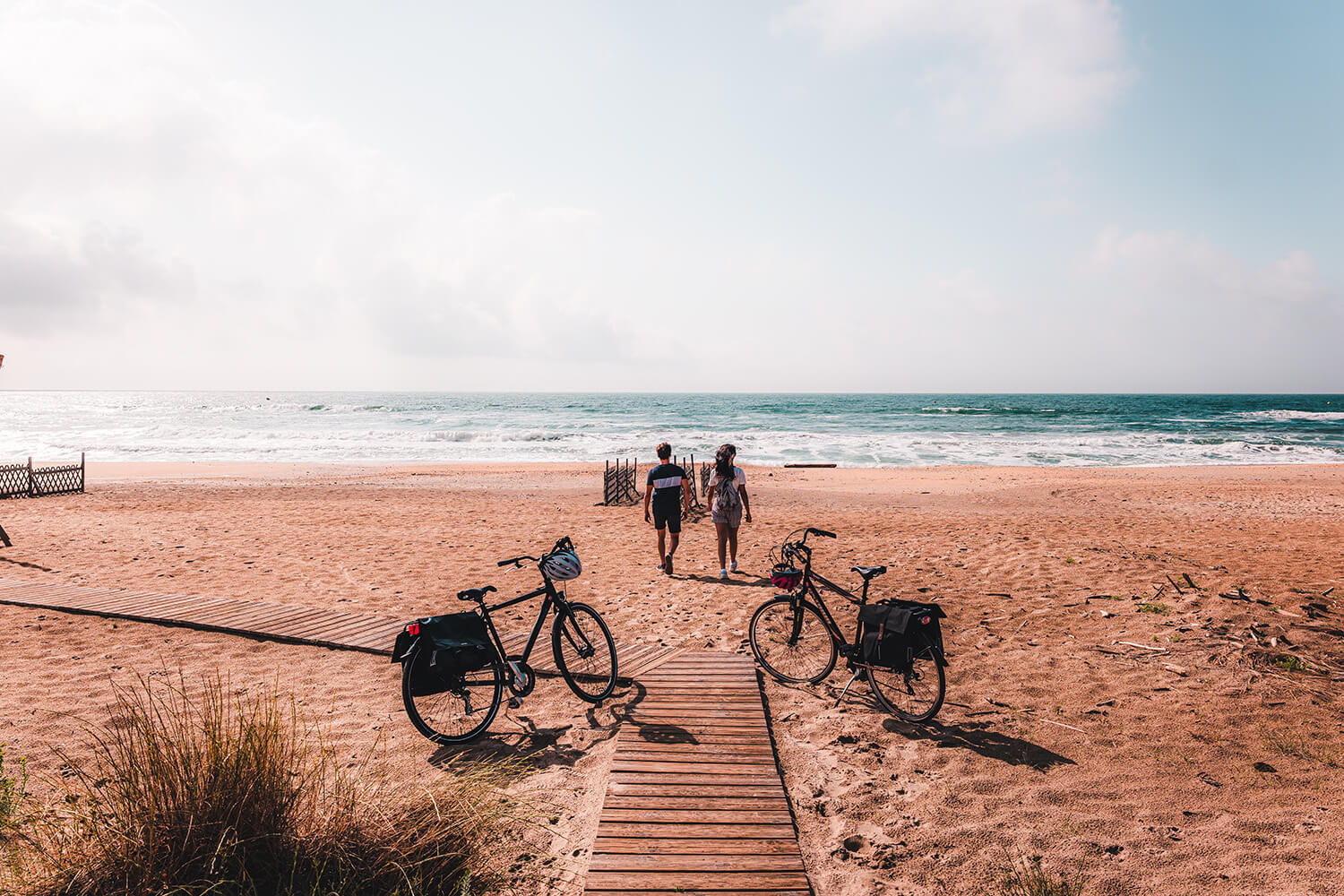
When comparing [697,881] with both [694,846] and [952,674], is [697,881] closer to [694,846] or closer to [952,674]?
[694,846]

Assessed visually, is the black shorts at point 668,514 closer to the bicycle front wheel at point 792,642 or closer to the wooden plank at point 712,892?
the bicycle front wheel at point 792,642

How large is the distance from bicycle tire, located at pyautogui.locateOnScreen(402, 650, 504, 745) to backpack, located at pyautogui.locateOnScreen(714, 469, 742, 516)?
4755mm

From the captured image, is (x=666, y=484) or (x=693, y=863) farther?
Answer: (x=666, y=484)

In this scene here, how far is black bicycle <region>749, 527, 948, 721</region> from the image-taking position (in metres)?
5.36

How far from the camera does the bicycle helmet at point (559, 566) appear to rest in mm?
5598

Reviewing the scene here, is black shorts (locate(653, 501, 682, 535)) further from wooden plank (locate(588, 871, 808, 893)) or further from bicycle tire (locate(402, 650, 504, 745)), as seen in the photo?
wooden plank (locate(588, 871, 808, 893))

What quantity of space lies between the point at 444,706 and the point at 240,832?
2380 millimetres

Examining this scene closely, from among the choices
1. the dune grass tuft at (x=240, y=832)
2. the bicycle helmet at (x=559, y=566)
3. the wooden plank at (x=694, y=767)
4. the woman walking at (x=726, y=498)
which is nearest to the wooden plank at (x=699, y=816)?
the wooden plank at (x=694, y=767)

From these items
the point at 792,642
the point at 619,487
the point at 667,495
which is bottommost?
the point at 792,642

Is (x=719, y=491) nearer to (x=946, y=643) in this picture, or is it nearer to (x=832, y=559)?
(x=832, y=559)

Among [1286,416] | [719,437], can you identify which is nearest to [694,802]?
[719,437]

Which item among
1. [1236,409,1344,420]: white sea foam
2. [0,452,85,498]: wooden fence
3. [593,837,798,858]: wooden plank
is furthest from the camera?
[1236,409,1344,420]: white sea foam

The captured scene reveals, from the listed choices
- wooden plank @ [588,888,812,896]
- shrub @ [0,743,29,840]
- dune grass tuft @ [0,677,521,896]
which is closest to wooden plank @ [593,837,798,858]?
wooden plank @ [588,888,812,896]

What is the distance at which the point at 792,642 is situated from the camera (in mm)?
6527
